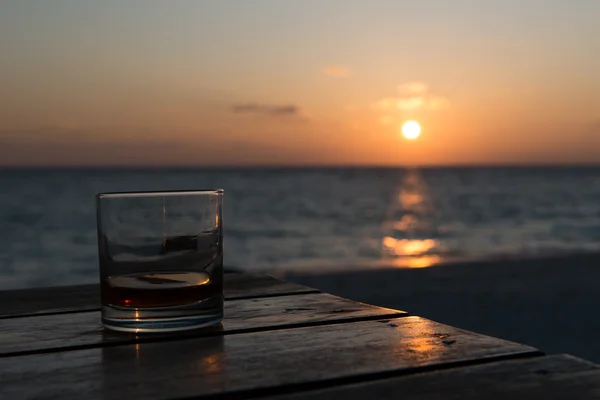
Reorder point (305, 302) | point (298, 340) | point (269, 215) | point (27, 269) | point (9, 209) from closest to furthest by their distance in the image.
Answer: point (298, 340) < point (305, 302) < point (27, 269) < point (269, 215) < point (9, 209)

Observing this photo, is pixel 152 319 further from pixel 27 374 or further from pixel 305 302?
pixel 305 302

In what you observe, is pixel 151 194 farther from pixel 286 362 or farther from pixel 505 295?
pixel 505 295

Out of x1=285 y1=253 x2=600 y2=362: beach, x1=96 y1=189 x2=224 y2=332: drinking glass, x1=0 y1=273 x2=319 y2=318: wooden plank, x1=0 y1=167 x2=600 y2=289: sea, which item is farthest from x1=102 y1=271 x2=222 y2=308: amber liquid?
x1=0 y1=167 x2=600 y2=289: sea

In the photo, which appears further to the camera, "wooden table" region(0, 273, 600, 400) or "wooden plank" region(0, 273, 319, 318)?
"wooden plank" region(0, 273, 319, 318)

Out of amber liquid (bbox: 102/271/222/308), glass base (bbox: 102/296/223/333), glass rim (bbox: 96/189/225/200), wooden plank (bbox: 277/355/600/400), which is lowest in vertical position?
wooden plank (bbox: 277/355/600/400)

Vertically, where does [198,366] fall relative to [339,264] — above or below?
above

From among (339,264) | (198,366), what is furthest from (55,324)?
(339,264)

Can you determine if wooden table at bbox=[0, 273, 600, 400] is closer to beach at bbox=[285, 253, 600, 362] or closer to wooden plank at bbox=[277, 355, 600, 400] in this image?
wooden plank at bbox=[277, 355, 600, 400]
